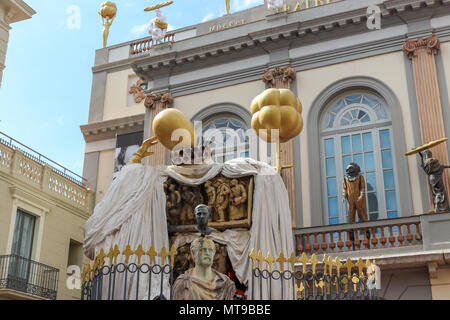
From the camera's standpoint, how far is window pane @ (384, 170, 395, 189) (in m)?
15.0

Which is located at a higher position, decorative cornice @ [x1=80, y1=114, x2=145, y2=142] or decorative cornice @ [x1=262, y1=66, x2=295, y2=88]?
decorative cornice @ [x1=80, y1=114, x2=145, y2=142]

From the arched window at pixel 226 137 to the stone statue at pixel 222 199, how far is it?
10118mm

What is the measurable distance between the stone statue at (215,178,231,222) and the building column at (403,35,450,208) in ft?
29.1

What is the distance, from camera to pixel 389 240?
13.8m

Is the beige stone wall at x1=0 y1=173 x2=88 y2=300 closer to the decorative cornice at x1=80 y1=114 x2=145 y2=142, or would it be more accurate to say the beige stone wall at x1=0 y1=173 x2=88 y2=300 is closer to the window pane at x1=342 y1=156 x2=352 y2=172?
the decorative cornice at x1=80 y1=114 x2=145 y2=142

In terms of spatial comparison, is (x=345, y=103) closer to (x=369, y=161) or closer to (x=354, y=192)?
(x=369, y=161)

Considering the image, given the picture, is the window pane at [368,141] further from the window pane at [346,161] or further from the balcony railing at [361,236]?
→ the balcony railing at [361,236]

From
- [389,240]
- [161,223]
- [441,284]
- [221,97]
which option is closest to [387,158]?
[389,240]

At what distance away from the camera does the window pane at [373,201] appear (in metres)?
14.9

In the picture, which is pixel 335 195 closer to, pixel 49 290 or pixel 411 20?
pixel 411 20

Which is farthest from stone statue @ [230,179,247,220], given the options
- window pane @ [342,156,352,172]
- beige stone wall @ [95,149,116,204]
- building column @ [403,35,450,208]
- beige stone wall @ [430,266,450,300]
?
beige stone wall @ [95,149,116,204]

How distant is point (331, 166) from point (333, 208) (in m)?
1.15

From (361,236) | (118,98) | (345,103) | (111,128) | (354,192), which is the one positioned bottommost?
(361,236)

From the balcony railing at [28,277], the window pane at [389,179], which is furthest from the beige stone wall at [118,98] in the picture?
the window pane at [389,179]
